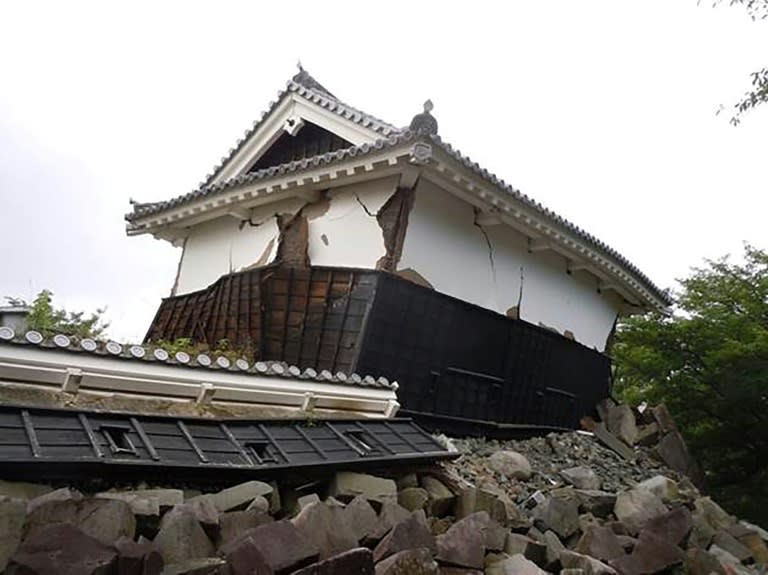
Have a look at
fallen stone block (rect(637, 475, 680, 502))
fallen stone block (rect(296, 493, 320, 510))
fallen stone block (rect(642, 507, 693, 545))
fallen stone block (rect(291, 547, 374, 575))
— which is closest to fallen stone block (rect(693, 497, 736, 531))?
fallen stone block (rect(637, 475, 680, 502))

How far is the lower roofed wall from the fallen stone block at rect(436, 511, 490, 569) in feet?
8.55

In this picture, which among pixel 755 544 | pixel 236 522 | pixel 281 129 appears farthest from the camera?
pixel 281 129

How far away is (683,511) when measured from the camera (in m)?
5.38

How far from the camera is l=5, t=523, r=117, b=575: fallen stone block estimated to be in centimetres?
251

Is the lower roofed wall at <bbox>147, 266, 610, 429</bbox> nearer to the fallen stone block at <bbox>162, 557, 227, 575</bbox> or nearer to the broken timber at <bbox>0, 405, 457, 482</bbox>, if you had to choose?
the broken timber at <bbox>0, 405, 457, 482</bbox>

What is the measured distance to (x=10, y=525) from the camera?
265cm

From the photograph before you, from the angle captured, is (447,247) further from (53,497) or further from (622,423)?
(53,497)

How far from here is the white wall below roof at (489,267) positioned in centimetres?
715

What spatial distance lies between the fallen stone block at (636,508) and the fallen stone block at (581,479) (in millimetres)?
450

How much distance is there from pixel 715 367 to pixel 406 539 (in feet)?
35.8

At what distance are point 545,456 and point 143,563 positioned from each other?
6.07 meters

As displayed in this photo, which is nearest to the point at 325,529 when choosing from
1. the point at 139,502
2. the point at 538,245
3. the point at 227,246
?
the point at 139,502

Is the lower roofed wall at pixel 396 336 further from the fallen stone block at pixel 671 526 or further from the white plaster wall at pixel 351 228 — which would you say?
the fallen stone block at pixel 671 526

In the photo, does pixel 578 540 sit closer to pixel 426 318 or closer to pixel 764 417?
pixel 426 318
